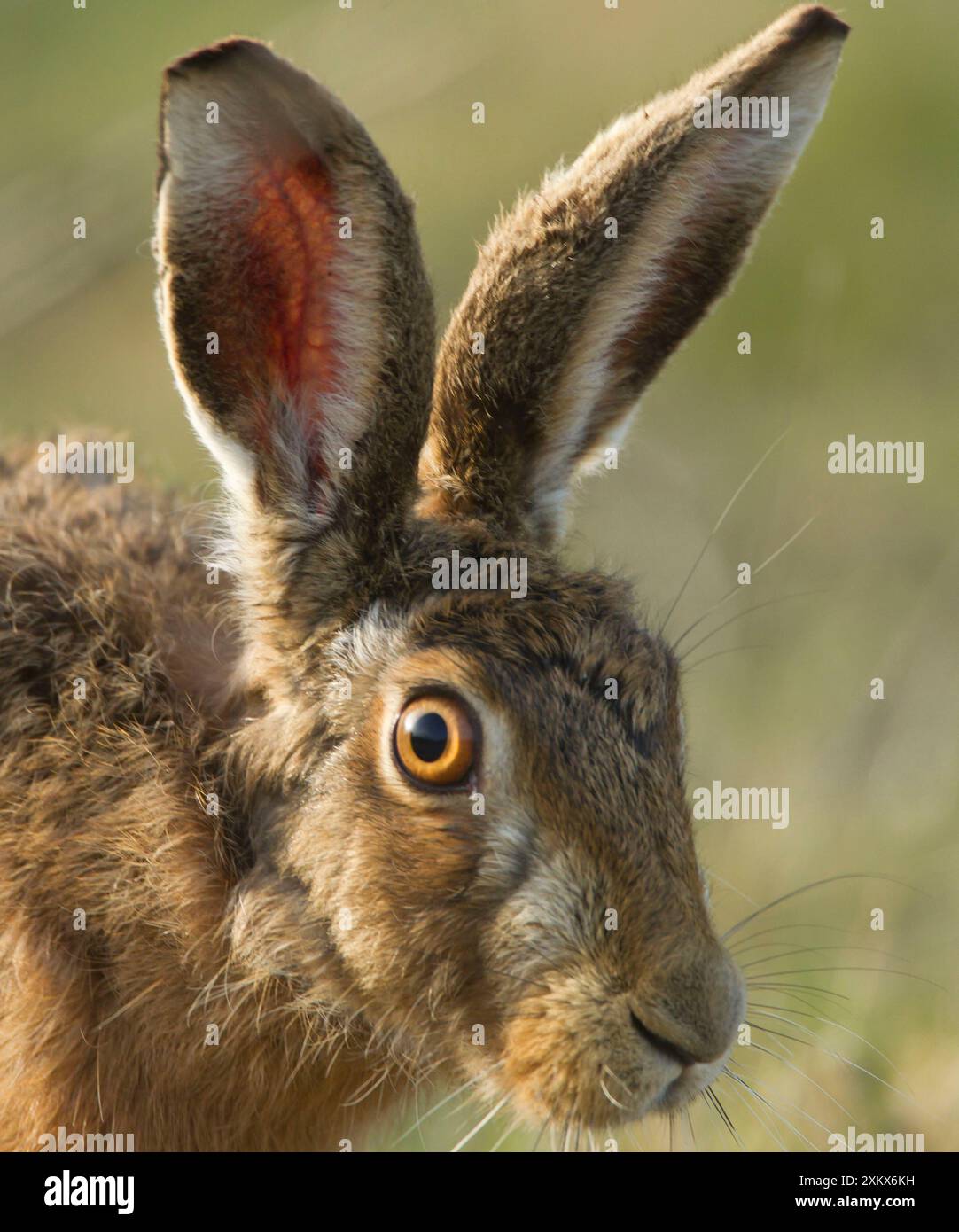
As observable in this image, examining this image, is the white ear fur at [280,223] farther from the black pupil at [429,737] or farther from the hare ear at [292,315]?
the black pupil at [429,737]

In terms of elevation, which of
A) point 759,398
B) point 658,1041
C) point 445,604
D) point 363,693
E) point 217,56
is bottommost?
point 658,1041

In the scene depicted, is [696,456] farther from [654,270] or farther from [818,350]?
[654,270]

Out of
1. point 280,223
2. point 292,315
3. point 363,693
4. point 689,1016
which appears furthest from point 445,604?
point 689,1016

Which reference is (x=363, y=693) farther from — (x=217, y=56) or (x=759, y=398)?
(x=759, y=398)

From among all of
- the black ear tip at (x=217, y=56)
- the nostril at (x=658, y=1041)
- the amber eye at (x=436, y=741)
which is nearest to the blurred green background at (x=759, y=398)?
the nostril at (x=658, y=1041)

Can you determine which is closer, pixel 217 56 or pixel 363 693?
pixel 217 56

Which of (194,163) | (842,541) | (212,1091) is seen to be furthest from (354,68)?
(212,1091)

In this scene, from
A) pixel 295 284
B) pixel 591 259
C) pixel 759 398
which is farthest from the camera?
pixel 759 398

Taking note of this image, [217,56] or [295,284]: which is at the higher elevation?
[217,56]
